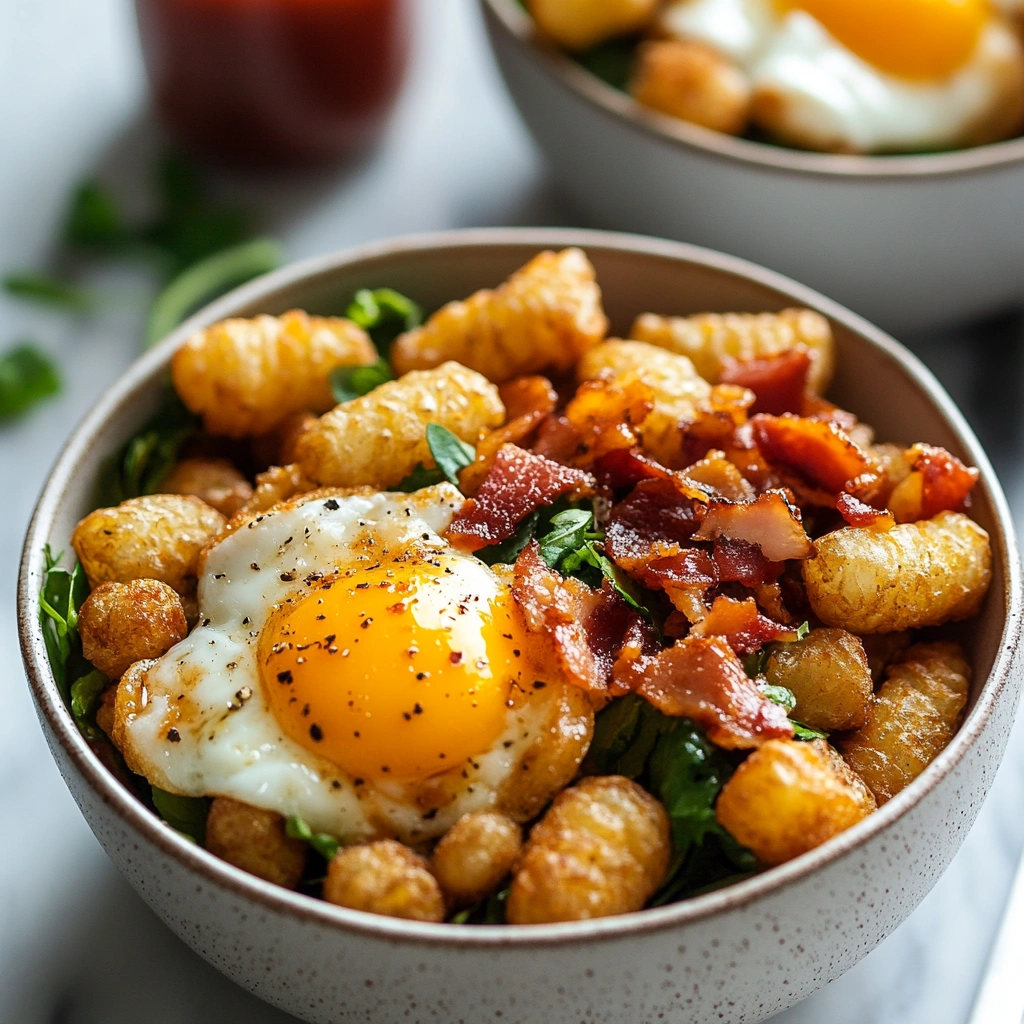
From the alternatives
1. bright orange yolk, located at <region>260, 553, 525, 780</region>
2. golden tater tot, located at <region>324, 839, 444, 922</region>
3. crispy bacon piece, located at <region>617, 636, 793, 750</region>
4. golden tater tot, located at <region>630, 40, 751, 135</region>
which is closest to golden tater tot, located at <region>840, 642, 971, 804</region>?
crispy bacon piece, located at <region>617, 636, 793, 750</region>

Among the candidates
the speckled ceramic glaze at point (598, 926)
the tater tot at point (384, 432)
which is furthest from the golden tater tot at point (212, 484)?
the speckled ceramic glaze at point (598, 926)

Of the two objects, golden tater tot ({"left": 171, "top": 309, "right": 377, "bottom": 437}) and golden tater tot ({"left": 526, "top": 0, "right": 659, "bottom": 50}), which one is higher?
golden tater tot ({"left": 526, "top": 0, "right": 659, "bottom": 50})

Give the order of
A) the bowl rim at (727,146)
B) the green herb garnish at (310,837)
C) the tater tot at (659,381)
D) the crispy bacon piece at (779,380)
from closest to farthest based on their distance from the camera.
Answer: the green herb garnish at (310,837)
the tater tot at (659,381)
the crispy bacon piece at (779,380)
the bowl rim at (727,146)

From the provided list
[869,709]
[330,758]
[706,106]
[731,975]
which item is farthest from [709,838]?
[706,106]

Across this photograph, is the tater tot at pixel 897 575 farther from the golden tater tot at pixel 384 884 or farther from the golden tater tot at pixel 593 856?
the golden tater tot at pixel 384 884

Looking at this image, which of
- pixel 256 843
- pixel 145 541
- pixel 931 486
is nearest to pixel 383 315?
pixel 145 541

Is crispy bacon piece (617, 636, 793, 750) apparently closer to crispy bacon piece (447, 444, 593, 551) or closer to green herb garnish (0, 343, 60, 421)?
crispy bacon piece (447, 444, 593, 551)
